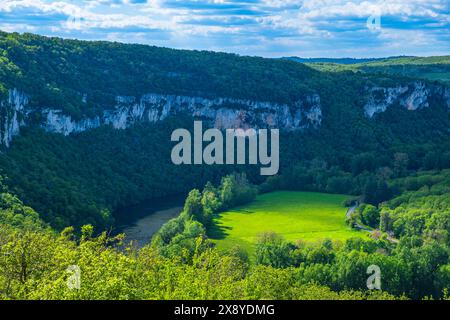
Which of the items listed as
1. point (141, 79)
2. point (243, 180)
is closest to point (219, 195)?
point (243, 180)

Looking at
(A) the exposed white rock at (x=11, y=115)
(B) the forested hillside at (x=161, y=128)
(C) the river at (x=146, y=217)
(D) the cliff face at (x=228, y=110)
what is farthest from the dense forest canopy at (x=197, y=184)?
(C) the river at (x=146, y=217)

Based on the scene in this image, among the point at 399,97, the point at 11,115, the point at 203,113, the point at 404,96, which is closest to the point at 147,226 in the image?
the point at 11,115

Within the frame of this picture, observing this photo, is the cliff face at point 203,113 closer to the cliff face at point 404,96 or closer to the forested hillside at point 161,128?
the forested hillside at point 161,128

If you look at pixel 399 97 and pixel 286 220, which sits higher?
pixel 399 97

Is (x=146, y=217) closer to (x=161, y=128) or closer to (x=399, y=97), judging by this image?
(x=161, y=128)

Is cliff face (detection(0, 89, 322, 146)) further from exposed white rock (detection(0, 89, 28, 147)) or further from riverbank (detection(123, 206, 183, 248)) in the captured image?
riverbank (detection(123, 206, 183, 248))
